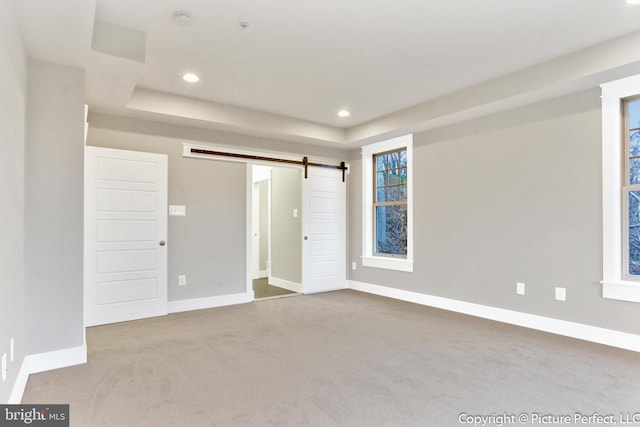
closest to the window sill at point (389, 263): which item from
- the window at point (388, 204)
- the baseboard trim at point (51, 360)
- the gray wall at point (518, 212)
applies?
the window at point (388, 204)

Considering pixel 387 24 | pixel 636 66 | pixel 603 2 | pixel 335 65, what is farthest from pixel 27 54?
pixel 636 66

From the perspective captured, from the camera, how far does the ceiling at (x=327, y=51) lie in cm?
257

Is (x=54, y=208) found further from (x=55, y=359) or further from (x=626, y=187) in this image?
(x=626, y=187)

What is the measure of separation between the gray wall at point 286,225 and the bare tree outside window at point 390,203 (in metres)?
1.27

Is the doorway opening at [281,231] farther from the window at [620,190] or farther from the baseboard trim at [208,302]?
the window at [620,190]

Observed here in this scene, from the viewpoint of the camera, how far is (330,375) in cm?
268

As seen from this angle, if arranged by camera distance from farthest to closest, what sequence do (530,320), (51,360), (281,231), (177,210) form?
1. (281,231)
2. (177,210)
3. (530,320)
4. (51,360)

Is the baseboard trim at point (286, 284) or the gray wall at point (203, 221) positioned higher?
the gray wall at point (203, 221)

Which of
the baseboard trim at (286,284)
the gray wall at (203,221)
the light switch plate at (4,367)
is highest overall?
the gray wall at (203,221)

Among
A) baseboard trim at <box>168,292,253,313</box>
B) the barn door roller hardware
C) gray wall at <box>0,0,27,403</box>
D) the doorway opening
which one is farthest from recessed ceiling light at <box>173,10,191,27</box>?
baseboard trim at <box>168,292,253,313</box>

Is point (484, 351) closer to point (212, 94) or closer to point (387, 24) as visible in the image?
point (387, 24)

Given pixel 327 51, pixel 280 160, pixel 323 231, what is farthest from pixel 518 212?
pixel 280 160

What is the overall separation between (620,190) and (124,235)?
511cm

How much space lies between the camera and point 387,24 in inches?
110
